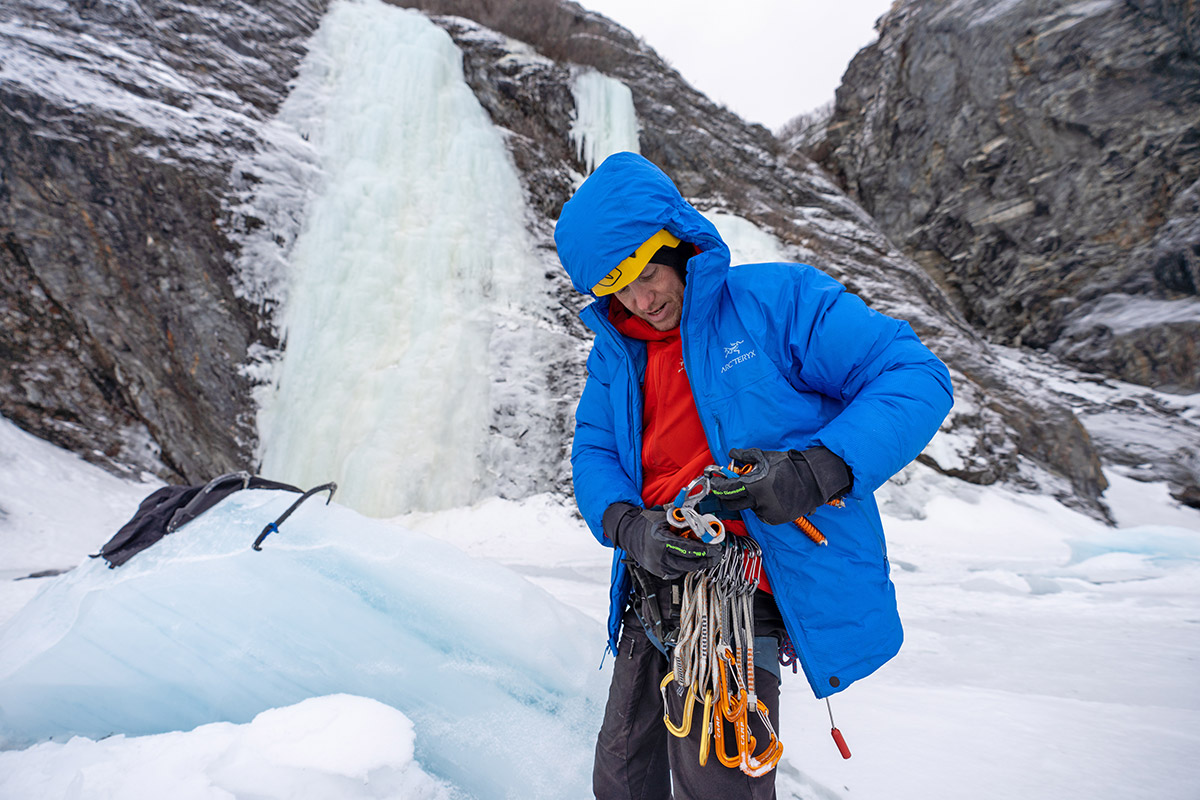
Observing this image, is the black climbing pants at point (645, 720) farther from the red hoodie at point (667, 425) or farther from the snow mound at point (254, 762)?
the snow mound at point (254, 762)

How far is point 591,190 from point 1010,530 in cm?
741

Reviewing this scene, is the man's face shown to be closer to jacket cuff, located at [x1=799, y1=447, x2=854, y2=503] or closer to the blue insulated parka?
the blue insulated parka

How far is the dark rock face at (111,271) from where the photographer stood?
19.8 ft

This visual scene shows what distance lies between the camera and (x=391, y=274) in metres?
7.50

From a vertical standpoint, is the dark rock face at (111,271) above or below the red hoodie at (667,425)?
below

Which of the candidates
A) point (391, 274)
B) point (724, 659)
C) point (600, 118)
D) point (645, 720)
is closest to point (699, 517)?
point (724, 659)

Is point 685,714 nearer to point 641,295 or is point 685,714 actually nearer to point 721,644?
point 721,644

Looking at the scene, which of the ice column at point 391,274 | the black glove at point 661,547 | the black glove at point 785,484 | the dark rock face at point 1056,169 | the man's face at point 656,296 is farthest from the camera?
the dark rock face at point 1056,169

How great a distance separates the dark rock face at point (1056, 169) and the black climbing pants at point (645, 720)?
1451cm

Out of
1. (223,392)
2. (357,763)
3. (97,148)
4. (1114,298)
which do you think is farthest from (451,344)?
(1114,298)

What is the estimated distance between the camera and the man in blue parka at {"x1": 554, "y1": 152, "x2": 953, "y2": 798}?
1.19 meters

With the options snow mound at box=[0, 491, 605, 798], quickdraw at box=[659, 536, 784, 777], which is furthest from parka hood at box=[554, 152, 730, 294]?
snow mound at box=[0, 491, 605, 798]

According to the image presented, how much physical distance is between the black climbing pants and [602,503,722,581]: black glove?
31 centimetres

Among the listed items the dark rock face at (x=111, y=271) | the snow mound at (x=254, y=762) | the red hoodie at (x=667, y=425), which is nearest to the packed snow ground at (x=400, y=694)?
the snow mound at (x=254, y=762)
